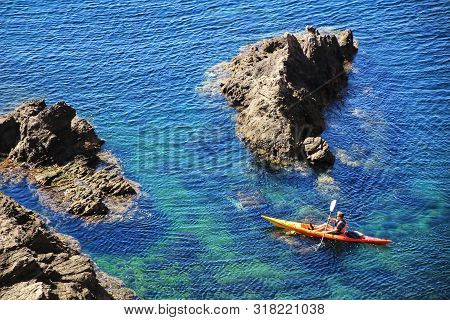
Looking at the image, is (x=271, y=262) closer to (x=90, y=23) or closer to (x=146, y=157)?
(x=146, y=157)

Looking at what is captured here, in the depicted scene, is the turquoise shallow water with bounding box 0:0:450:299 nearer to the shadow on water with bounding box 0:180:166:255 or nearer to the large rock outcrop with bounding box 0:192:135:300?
the shadow on water with bounding box 0:180:166:255

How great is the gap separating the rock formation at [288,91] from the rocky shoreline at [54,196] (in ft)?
42.1

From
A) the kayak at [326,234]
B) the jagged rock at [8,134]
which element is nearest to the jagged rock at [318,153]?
the kayak at [326,234]

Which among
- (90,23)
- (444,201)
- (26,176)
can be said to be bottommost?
(444,201)

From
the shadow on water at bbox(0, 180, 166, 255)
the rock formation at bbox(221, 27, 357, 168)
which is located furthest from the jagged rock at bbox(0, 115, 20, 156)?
the rock formation at bbox(221, 27, 357, 168)

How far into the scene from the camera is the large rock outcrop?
41.5 metres

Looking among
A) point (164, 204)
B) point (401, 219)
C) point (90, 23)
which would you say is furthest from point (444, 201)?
point (90, 23)

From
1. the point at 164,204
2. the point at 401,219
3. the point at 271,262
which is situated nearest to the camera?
the point at 271,262

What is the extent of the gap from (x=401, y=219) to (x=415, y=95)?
19.6m

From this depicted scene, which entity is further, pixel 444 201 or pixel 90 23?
pixel 90 23

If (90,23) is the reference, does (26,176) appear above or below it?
below

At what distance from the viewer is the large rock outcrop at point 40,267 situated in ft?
136

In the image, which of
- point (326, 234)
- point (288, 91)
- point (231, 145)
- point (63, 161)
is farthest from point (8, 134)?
point (326, 234)

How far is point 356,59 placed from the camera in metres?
78.2
